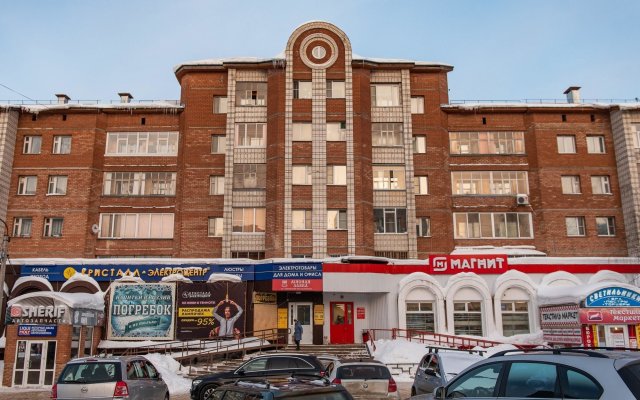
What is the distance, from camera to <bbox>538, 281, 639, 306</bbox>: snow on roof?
2528 centimetres

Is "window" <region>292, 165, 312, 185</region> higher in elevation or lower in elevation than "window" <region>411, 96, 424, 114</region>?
lower

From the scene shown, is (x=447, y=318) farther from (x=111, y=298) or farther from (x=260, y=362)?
(x=111, y=298)

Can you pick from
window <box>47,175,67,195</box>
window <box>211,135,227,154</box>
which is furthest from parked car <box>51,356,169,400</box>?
window <box>47,175,67,195</box>

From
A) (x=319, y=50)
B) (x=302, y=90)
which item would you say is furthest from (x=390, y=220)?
(x=319, y=50)

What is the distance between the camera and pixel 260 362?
17.8 metres

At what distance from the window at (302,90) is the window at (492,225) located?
12926mm

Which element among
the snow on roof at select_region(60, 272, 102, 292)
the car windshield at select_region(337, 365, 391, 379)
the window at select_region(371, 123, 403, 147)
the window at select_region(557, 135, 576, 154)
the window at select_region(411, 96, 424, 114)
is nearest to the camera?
the car windshield at select_region(337, 365, 391, 379)

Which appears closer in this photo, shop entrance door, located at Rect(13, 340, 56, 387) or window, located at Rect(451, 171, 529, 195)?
shop entrance door, located at Rect(13, 340, 56, 387)

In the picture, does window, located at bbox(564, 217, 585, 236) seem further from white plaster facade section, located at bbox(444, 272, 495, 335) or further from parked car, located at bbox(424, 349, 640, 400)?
parked car, located at bbox(424, 349, 640, 400)

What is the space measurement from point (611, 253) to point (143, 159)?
32233 millimetres

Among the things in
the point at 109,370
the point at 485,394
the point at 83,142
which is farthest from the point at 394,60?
the point at 485,394

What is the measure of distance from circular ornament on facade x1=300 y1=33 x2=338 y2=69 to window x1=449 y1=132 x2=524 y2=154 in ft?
32.9

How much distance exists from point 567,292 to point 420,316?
8.24 m

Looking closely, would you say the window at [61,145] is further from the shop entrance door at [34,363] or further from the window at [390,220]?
the window at [390,220]
